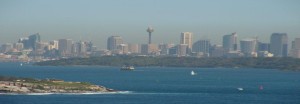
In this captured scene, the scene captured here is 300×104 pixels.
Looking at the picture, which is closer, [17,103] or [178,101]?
[17,103]

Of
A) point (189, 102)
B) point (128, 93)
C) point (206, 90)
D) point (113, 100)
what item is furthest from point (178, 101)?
point (206, 90)

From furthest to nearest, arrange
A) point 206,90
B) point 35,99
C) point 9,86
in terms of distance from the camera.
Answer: point 206,90, point 9,86, point 35,99

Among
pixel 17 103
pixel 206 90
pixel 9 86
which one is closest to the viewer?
pixel 17 103

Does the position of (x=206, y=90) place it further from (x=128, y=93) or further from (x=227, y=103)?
(x=227, y=103)

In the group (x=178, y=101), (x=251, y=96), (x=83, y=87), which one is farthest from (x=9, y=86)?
(x=251, y=96)

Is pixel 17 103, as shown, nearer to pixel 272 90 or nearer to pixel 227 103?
pixel 227 103

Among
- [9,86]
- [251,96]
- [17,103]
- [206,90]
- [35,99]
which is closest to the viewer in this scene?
[17,103]
